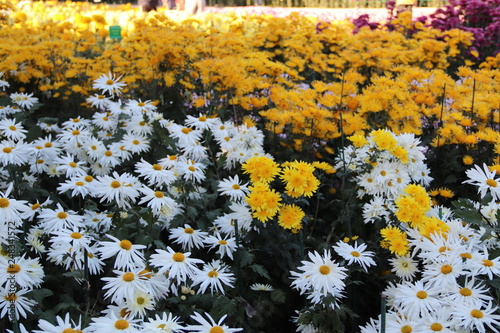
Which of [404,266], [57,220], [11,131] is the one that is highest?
[11,131]

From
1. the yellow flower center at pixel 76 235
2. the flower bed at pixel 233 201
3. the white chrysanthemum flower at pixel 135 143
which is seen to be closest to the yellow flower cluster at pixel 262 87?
the flower bed at pixel 233 201

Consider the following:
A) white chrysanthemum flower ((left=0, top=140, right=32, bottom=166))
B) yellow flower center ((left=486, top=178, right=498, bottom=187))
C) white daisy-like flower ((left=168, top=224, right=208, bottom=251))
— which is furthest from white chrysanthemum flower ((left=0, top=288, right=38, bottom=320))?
yellow flower center ((left=486, top=178, right=498, bottom=187))

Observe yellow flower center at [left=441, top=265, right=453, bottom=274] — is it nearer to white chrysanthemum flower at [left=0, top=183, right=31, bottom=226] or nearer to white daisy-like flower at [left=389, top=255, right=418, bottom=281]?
white daisy-like flower at [left=389, top=255, right=418, bottom=281]

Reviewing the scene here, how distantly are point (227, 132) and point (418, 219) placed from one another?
116 cm

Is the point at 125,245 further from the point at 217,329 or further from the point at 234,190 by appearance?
the point at 234,190

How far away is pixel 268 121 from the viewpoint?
3326 millimetres

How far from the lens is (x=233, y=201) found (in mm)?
2197

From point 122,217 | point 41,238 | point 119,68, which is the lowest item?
point 41,238

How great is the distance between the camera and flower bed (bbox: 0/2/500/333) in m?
1.61

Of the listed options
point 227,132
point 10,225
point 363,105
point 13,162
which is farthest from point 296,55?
point 10,225

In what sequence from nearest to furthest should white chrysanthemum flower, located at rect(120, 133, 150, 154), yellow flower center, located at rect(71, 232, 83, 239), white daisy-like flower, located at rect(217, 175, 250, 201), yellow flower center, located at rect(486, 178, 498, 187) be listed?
yellow flower center, located at rect(71, 232, 83, 239) → yellow flower center, located at rect(486, 178, 498, 187) → white daisy-like flower, located at rect(217, 175, 250, 201) → white chrysanthemum flower, located at rect(120, 133, 150, 154)

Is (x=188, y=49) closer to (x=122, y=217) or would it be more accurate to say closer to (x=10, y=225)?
(x=122, y=217)

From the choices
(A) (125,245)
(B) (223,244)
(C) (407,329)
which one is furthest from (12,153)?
(C) (407,329)

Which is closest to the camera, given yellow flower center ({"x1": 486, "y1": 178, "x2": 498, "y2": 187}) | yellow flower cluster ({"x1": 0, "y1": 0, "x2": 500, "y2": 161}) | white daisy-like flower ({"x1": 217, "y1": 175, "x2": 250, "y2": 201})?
yellow flower center ({"x1": 486, "y1": 178, "x2": 498, "y2": 187})
